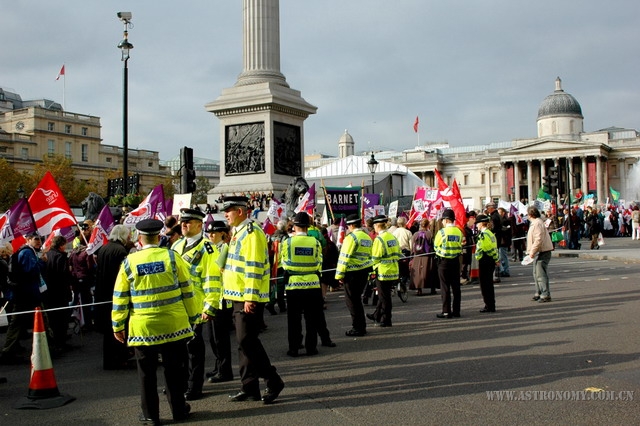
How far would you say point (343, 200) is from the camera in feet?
69.5

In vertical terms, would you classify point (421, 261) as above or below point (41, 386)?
above

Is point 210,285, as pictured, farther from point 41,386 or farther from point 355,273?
point 355,273

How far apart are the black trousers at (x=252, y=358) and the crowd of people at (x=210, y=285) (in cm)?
1

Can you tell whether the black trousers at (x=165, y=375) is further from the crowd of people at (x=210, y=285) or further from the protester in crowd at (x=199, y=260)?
the protester in crowd at (x=199, y=260)

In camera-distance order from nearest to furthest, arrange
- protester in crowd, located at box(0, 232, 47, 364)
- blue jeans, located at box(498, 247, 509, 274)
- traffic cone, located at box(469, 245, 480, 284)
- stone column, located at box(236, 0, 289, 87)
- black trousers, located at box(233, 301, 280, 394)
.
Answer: black trousers, located at box(233, 301, 280, 394) → protester in crowd, located at box(0, 232, 47, 364) → traffic cone, located at box(469, 245, 480, 284) → blue jeans, located at box(498, 247, 509, 274) → stone column, located at box(236, 0, 289, 87)

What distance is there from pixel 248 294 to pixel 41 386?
243 centimetres

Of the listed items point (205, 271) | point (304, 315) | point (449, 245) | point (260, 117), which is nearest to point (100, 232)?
point (304, 315)

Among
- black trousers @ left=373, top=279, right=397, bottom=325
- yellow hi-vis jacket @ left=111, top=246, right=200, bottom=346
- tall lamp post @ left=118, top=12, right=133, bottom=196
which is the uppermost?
tall lamp post @ left=118, top=12, right=133, bottom=196

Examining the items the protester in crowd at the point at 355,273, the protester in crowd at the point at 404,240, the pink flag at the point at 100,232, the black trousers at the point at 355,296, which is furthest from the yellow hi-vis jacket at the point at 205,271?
the protester in crowd at the point at 404,240

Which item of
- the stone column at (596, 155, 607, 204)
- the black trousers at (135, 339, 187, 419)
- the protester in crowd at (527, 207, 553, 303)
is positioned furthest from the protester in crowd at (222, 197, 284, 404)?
the stone column at (596, 155, 607, 204)

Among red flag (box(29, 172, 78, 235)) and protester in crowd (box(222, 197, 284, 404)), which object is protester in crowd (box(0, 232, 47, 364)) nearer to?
red flag (box(29, 172, 78, 235))

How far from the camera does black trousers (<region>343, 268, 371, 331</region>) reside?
10.2m

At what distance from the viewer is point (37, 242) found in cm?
965

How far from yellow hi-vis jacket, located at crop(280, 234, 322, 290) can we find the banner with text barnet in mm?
11323
